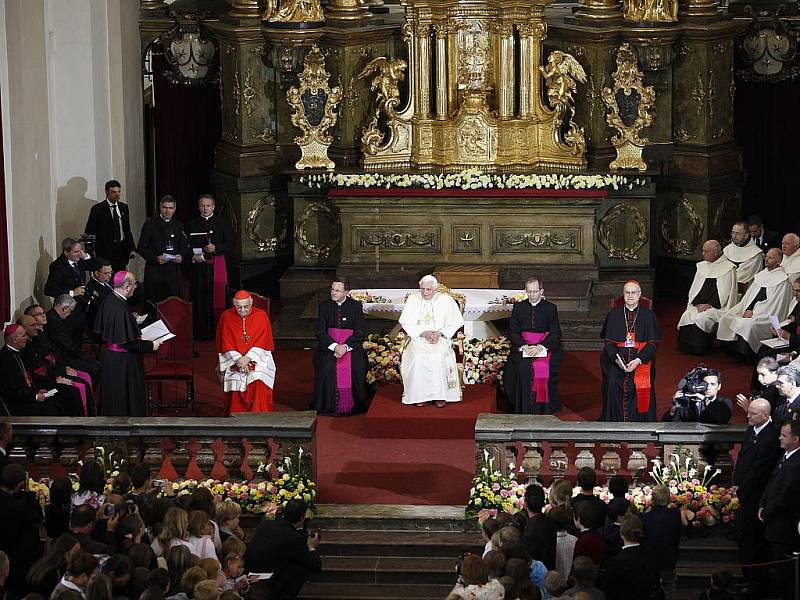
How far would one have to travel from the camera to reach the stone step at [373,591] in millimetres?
13009

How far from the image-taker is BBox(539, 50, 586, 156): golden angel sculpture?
20594mm

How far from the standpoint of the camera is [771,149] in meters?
22.1

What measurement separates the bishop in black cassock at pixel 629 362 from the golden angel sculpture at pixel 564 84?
554cm

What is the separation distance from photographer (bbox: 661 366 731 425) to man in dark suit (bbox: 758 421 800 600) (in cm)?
166

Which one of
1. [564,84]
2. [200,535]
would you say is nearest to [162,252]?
[564,84]

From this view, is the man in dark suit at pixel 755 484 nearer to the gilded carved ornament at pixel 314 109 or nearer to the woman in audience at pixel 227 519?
the woman in audience at pixel 227 519

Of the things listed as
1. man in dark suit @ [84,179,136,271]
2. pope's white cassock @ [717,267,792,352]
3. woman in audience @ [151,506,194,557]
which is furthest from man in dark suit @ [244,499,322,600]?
man in dark suit @ [84,179,136,271]

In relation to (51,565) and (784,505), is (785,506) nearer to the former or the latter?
(784,505)

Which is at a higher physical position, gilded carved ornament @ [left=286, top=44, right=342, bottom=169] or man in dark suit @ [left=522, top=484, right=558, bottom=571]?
gilded carved ornament @ [left=286, top=44, right=342, bottom=169]

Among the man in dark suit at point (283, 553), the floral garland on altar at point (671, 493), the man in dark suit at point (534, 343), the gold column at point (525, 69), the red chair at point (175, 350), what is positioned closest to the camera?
the man in dark suit at point (283, 553)

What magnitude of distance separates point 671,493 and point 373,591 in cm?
238

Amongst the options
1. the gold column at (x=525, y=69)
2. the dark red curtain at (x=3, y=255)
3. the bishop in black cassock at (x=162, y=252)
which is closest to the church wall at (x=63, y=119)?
the dark red curtain at (x=3, y=255)

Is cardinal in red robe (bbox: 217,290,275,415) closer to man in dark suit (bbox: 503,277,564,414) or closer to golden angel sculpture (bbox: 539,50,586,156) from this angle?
man in dark suit (bbox: 503,277,564,414)

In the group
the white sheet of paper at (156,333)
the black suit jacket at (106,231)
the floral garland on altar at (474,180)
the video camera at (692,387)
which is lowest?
the video camera at (692,387)
